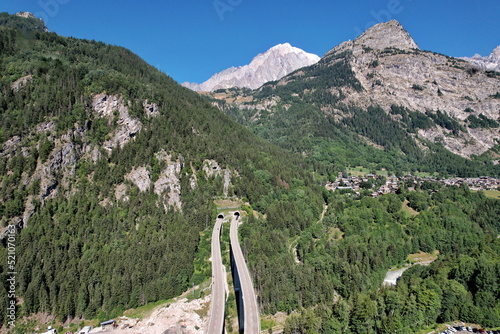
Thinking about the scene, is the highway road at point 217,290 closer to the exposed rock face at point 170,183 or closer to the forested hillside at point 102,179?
the forested hillside at point 102,179

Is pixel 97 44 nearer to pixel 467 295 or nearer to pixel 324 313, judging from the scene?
pixel 324 313

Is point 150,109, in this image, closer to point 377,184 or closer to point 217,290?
point 217,290

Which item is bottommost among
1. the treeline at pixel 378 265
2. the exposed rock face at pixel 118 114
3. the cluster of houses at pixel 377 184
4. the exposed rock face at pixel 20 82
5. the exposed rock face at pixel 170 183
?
the treeline at pixel 378 265

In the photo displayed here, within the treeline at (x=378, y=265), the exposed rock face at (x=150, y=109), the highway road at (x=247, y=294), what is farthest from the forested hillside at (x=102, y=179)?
the treeline at (x=378, y=265)

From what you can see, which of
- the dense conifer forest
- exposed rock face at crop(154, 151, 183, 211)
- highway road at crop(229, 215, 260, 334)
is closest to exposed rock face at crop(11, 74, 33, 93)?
the dense conifer forest

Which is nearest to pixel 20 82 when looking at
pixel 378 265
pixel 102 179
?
pixel 102 179

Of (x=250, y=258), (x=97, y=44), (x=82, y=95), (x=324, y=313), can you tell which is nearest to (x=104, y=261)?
(x=250, y=258)

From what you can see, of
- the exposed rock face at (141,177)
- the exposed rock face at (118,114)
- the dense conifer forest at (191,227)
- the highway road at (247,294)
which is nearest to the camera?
the highway road at (247,294)
